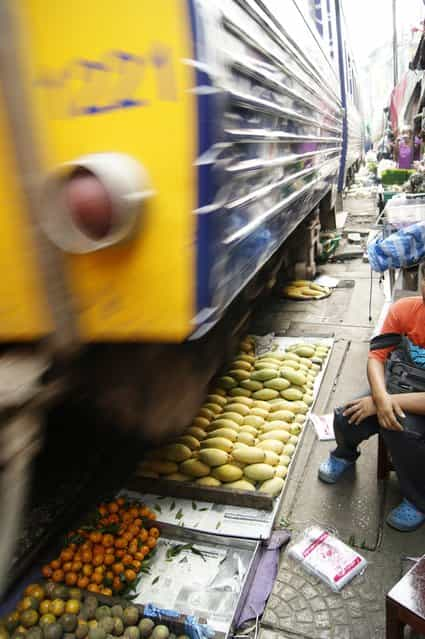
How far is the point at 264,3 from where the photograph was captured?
90.3 inches

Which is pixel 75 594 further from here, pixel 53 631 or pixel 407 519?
pixel 407 519

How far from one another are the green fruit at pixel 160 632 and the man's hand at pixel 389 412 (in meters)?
1.38

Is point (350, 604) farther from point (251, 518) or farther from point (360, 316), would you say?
point (360, 316)

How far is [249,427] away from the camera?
10.9 feet

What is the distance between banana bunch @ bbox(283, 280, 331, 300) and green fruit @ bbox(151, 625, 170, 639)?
4.73 m

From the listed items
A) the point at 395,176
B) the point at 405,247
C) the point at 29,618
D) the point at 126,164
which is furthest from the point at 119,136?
the point at 395,176

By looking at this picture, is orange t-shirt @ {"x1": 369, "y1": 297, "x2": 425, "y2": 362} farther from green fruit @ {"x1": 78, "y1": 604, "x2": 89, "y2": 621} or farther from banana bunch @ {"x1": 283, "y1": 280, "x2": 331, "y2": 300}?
banana bunch @ {"x1": 283, "y1": 280, "x2": 331, "y2": 300}

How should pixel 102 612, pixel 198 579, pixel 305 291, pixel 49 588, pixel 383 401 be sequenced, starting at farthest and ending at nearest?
pixel 305 291 < pixel 383 401 < pixel 198 579 < pixel 49 588 < pixel 102 612

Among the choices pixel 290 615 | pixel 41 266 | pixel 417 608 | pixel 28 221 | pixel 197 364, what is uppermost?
pixel 28 221

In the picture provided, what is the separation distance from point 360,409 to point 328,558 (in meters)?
0.77

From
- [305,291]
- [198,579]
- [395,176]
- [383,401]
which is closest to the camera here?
[198,579]

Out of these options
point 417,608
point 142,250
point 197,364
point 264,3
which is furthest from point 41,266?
point 264,3

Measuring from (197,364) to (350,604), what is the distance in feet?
4.17

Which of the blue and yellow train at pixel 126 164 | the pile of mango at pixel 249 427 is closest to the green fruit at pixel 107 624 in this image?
the pile of mango at pixel 249 427
